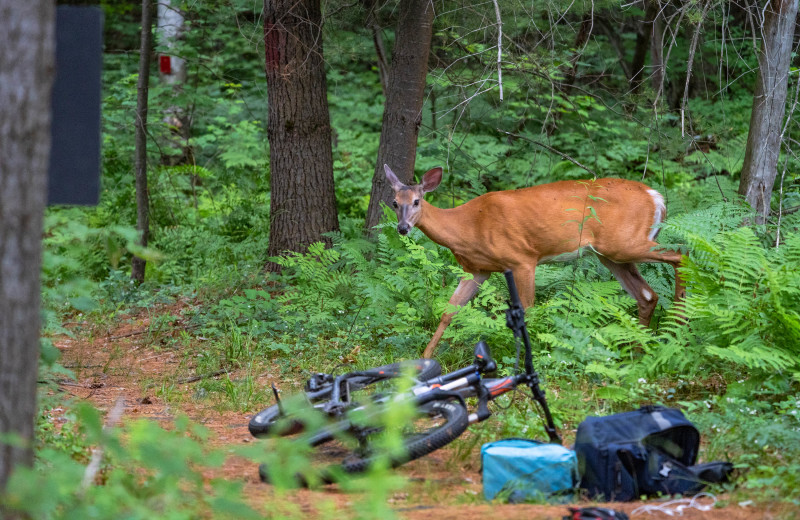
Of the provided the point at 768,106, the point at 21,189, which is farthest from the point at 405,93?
the point at 21,189

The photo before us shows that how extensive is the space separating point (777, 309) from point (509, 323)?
2.11 meters

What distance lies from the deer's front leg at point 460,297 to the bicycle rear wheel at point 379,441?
7.48 feet

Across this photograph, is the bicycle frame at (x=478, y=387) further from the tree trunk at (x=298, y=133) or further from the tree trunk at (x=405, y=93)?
the tree trunk at (x=298, y=133)

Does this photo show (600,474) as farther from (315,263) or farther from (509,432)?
(315,263)

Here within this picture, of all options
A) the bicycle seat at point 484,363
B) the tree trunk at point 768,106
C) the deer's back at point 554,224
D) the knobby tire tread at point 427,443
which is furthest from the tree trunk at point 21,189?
the tree trunk at point 768,106

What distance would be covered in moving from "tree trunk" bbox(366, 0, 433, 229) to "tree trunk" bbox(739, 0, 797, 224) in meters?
3.04

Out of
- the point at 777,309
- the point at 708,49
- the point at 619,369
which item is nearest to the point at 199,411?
the point at 619,369

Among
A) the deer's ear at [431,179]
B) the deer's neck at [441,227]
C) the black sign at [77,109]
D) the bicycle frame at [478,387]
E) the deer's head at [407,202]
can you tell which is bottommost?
the bicycle frame at [478,387]

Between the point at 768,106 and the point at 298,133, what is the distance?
4479mm

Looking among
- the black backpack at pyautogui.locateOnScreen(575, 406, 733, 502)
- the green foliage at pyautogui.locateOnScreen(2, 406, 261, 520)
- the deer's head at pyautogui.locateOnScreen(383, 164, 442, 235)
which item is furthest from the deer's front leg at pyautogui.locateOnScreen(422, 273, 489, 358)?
the green foliage at pyautogui.locateOnScreen(2, 406, 261, 520)

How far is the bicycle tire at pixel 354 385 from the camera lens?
4266 mm

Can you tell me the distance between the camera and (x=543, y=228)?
23.6 ft

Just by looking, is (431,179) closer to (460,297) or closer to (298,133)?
(460,297)

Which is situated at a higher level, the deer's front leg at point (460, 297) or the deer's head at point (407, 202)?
the deer's head at point (407, 202)
